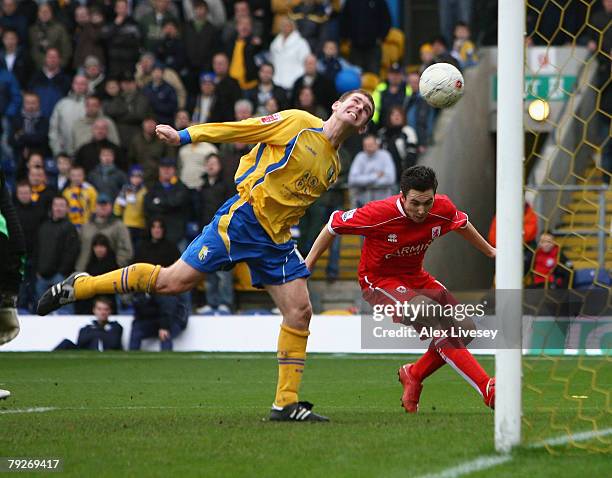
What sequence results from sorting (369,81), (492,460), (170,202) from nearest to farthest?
(492,460)
(170,202)
(369,81)

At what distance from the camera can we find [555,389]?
426 inches

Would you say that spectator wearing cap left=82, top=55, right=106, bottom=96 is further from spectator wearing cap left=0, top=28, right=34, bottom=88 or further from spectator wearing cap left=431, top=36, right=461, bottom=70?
spectator wearing cap left=431, top=36, right=461, bottom=70

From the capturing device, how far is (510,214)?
646 centimetres

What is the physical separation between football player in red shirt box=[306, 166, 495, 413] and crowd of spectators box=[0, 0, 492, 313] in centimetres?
818

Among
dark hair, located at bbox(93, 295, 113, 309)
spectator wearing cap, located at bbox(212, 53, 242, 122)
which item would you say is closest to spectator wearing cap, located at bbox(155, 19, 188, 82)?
spectator wearing cap, located at bbox(212, 53, 242, 122)

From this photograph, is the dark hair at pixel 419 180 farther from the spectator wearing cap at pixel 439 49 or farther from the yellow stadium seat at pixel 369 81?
the yellow stadium seat at pixel 369 81


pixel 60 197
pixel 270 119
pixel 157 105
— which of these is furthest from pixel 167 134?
pixel 157 105

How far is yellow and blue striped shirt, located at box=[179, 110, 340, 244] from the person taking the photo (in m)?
8.28

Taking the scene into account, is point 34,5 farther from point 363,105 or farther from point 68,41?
point 363,105

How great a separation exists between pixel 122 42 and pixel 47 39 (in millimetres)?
1437

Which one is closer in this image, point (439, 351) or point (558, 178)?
point (439, 351)

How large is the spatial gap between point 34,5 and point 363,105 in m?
14.4

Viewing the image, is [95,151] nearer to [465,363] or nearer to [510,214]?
[465,363]

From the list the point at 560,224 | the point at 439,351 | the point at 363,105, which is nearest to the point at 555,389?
the point at 439,351
